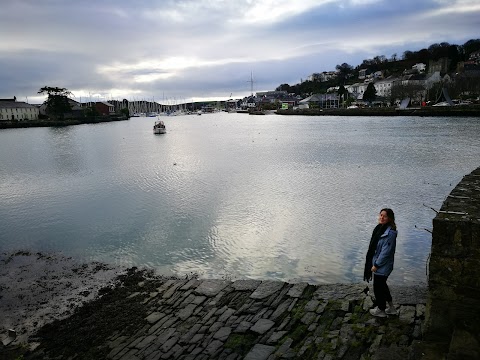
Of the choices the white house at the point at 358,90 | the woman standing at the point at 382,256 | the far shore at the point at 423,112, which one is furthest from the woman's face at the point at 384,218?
the white house at the point at 358,90

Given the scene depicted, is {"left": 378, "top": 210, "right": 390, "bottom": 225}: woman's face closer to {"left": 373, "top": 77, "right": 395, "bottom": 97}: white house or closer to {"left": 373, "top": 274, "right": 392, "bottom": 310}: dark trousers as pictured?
{"left": 373, "top": 274, "right": 392, "bottom": 310}: dark trousers

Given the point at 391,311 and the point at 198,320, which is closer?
the point at 391,311

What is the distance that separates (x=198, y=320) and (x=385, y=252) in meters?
3.57

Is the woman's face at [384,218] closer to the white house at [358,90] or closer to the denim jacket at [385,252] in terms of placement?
the denim jacket at [385,252]

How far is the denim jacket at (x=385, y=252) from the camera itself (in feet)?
16.7

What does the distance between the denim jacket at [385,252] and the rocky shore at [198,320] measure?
851mm

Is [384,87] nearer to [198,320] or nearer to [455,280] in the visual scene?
[198,320]

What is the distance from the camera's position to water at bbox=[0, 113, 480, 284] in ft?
32.1

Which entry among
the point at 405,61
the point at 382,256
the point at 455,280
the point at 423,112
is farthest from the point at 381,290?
the point at 405,61

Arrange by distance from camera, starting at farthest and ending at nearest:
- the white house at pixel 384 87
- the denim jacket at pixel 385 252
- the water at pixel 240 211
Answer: the white house at pixel 384 87, the water at pixel 240 211, the denim jacket at pixel 385 252

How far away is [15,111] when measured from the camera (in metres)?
105

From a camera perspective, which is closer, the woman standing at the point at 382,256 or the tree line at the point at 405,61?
the woman standing at the point at 382,256

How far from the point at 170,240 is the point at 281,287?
520cm

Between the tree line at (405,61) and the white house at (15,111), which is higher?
the tree line at (405,61)
